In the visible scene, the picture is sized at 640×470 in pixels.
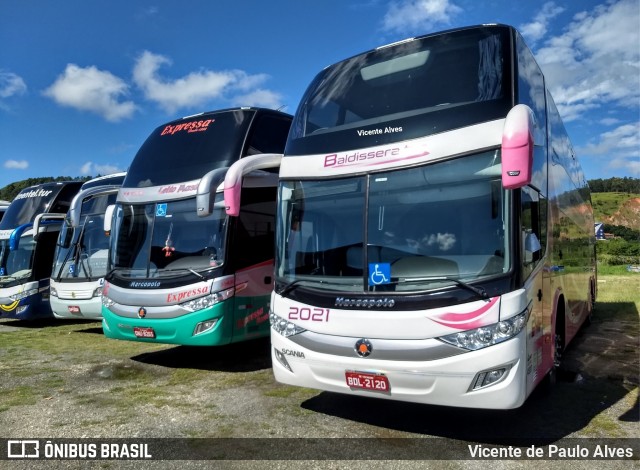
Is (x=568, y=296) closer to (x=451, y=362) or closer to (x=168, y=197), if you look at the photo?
(x=451, y=362)

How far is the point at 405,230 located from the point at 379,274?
1.62ft

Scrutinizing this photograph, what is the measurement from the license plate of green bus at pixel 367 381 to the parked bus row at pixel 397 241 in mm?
12

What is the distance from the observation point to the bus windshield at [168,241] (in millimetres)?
7676

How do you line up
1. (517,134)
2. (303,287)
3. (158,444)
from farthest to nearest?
(303,287) < (158,444) < (517,134)

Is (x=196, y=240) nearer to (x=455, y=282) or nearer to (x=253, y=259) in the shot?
(x=253, y=259)

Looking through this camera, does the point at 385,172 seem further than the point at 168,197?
No

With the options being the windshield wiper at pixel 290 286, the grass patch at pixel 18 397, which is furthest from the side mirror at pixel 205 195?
the grass patch at pixel 18 397

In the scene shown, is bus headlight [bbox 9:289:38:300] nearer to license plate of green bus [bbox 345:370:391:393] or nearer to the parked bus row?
the parked bus row

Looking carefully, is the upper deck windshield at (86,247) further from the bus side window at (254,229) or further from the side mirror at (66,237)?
the bus side window at (254,229)

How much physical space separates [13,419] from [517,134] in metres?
5.84

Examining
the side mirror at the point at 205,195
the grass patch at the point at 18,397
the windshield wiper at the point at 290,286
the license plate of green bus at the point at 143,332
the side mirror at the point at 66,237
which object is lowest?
the grass patch at the point at 18,397

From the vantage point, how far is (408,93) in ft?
18.4

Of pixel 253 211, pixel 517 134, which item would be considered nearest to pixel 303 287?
pixel 517 134

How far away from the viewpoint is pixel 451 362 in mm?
4461
